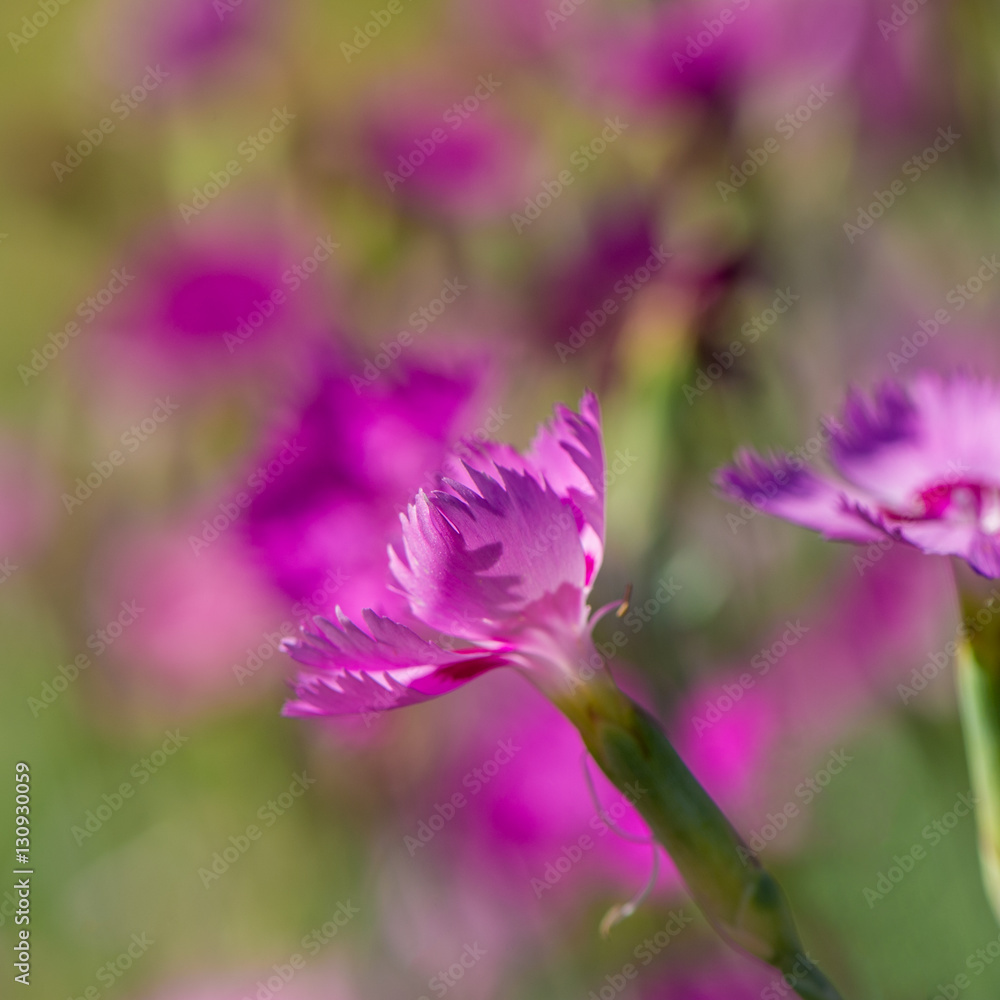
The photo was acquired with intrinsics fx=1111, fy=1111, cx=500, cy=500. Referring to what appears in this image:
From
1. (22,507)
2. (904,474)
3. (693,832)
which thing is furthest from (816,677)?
(22,507)

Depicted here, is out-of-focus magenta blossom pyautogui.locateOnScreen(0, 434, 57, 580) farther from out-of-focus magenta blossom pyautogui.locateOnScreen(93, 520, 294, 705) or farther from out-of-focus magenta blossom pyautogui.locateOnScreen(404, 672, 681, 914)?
out-of-focus magenta blossom pyautogui.locateOnScreen(404, 672, 681, 914)

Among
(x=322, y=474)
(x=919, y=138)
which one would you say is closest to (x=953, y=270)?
(x=919, y=138)

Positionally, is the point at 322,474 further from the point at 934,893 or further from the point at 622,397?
the point at 934,893

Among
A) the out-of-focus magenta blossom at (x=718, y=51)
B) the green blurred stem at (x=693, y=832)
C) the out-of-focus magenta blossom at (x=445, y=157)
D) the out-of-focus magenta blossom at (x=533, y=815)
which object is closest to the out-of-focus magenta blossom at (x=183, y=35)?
the out-of-focus magenta blossom at (x=445, y=157)

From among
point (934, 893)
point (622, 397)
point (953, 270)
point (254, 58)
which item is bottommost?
point (934, 893)

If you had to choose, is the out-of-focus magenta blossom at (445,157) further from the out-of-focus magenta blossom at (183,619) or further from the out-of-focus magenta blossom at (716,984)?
the out-of-focus magenta blossom at (716,984)

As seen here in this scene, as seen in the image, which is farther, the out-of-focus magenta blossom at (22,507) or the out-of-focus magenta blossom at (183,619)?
the out-of-focus magenta blossom at (22,507)

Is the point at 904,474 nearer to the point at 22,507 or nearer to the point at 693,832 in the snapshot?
the point at 693,832
